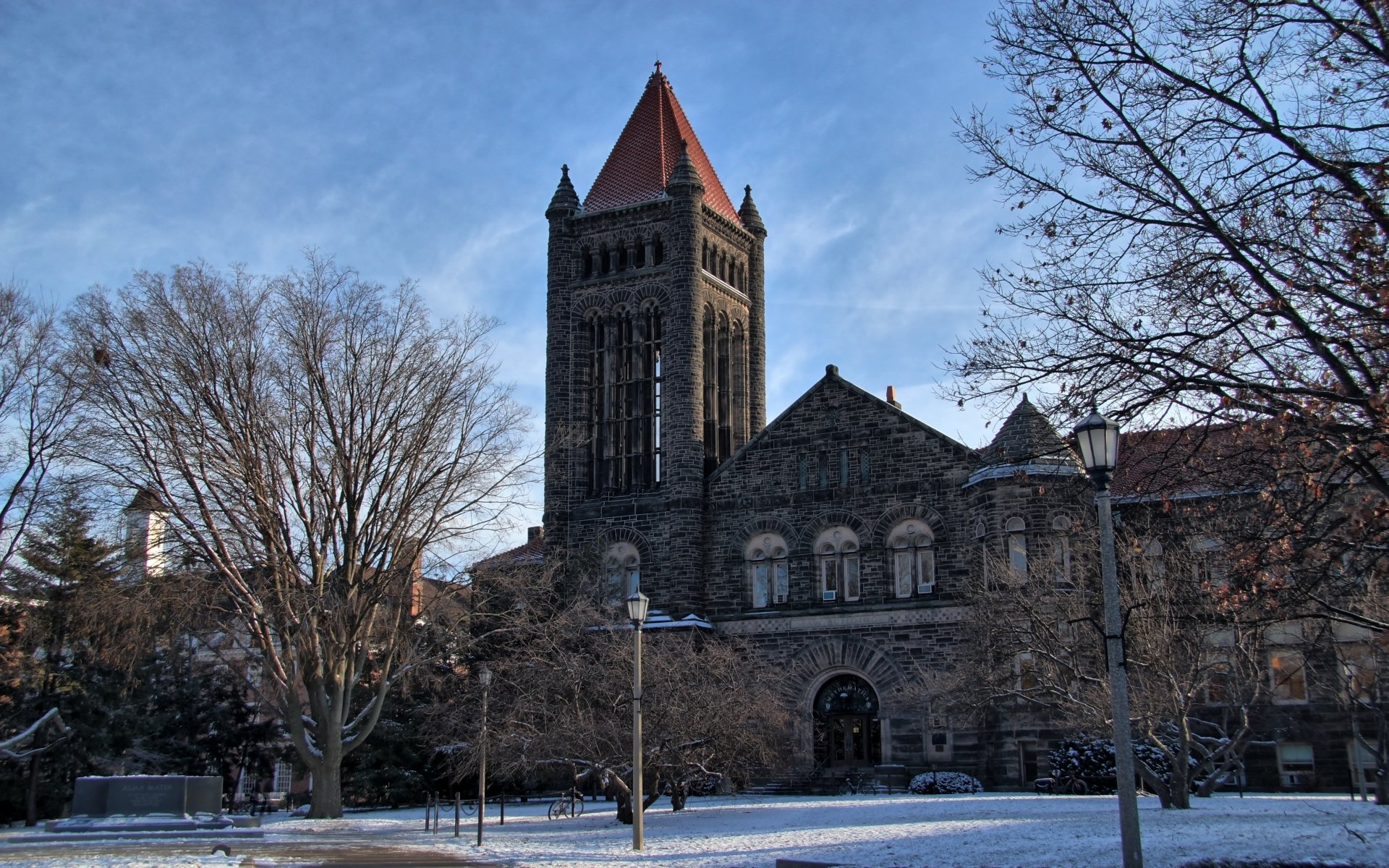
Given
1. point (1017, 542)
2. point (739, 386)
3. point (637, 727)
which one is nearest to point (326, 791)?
point (637, 727)

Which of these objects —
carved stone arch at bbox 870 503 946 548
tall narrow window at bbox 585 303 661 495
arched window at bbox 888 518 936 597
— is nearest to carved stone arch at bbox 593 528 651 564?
tall narrow window at bbox 585 303 661 495

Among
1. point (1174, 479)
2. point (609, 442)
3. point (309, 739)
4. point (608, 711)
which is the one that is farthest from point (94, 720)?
point (1174, 479)

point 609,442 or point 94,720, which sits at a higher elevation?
point 609,442

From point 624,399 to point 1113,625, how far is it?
32922 mm

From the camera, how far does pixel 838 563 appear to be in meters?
37.8

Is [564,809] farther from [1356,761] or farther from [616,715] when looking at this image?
[1356,761]

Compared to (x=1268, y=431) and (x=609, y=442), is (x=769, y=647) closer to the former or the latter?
(x=609, y=442)

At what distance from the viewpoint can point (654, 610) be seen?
39.5 metres

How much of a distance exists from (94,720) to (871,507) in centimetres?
2190

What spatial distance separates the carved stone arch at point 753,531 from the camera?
3884 centimetres

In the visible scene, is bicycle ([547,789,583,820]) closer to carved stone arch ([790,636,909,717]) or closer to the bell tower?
carved stone arch ([790,636,909,717])

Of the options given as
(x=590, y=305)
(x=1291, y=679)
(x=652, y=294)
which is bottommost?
(x=1291, y=679)

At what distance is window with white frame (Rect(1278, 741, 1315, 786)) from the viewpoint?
3200 centimetres

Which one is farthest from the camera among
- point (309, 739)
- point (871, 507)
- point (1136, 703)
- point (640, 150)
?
point (640, 150)
